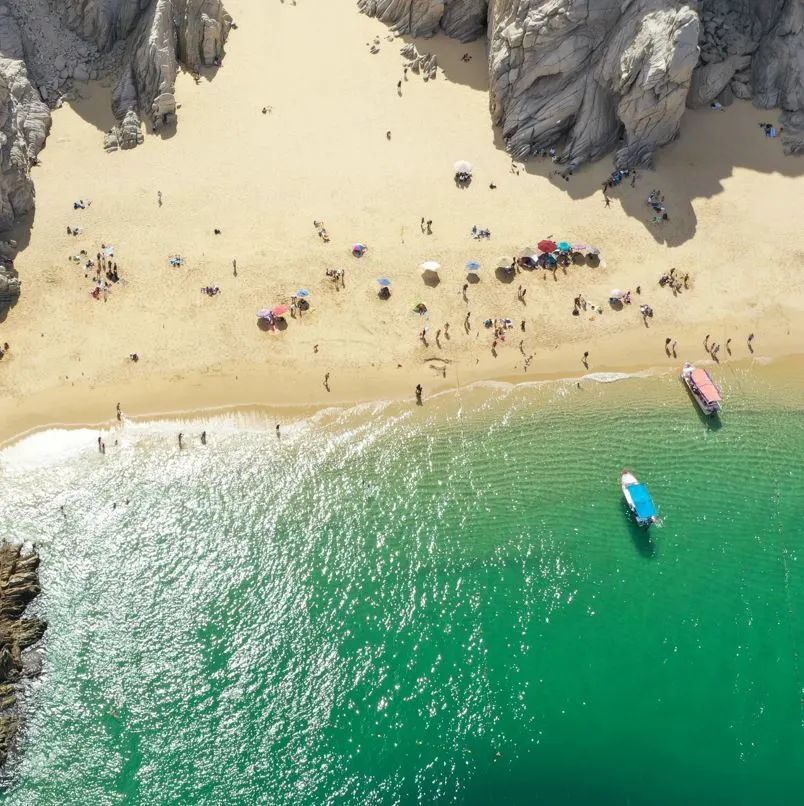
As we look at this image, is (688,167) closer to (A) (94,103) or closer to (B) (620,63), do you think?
(B) (620,63)

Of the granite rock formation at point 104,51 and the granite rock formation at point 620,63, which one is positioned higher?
the granite rock formation at point 620,63

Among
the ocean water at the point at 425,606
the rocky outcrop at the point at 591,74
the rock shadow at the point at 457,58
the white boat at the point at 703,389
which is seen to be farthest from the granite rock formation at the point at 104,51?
the white boat at the point at 703,389

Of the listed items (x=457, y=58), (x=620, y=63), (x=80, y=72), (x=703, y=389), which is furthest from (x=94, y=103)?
(x=703, y=389)

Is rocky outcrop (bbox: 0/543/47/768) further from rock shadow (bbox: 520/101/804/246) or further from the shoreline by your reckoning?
rock shadow (bbox: 520/101/804/246)

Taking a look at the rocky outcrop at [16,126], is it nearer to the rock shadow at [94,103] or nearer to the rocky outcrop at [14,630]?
the rock shadow at [94,103]

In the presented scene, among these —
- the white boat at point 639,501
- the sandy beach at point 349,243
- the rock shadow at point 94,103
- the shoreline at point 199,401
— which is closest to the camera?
the white boat at point 639,501

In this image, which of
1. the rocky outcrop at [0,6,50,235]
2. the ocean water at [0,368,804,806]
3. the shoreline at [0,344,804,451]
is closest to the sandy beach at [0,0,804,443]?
the shoreline at [0,344,804,451]

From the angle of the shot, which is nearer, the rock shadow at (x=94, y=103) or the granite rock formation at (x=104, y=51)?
the granite rock formation at (x=104, y=51)
